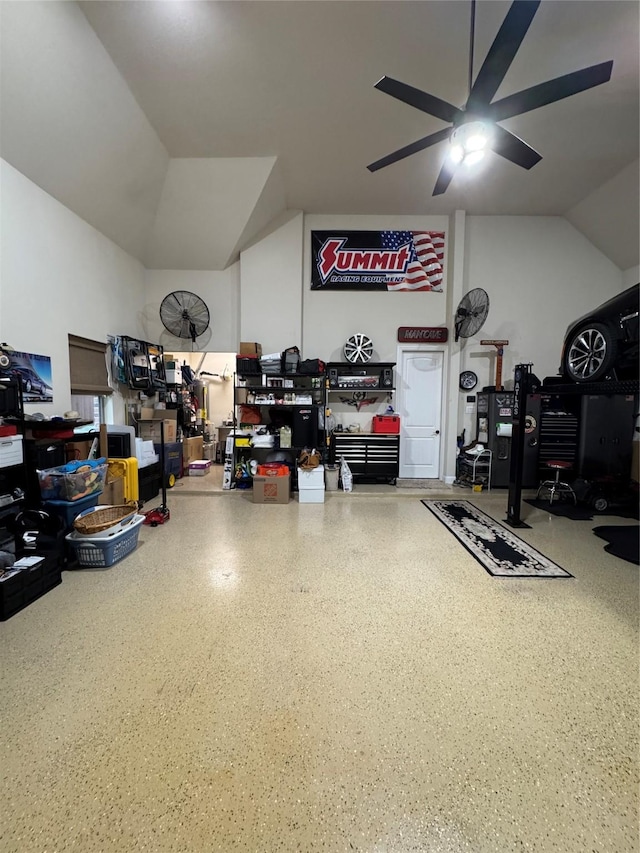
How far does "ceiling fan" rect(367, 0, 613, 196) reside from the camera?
1.90 m

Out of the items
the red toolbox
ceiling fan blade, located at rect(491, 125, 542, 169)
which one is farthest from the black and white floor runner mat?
ceiling fan blade, located at rect(491, 125, 542, 169)

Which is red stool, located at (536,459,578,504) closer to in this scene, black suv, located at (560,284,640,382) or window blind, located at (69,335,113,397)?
black suv, located at (560,284,640,382)

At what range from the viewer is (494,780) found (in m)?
1.19

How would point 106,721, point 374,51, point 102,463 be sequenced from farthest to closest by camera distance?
1. point 102,463
2. point 374,51
3. point 106,721

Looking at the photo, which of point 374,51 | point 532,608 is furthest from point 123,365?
point 532,608

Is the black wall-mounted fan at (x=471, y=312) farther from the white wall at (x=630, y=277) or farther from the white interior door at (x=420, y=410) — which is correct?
the white wall at (x=630, y=277)

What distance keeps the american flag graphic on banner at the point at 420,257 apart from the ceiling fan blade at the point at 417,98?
9.78 ft

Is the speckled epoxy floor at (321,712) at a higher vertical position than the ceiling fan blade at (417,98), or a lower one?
lower

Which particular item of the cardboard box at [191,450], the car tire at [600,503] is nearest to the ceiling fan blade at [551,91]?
the car tire at [600,503]

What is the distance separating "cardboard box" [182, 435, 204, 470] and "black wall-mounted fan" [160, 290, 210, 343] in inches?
74.6

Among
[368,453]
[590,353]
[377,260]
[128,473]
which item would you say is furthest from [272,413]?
[590,353]

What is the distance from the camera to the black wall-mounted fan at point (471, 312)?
4.71 m

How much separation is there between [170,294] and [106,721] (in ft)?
17.5

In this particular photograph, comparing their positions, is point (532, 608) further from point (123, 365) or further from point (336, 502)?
point (123, 365)
